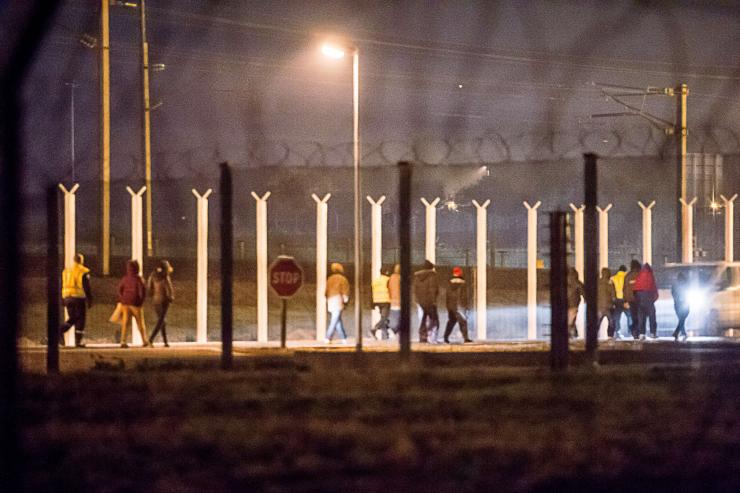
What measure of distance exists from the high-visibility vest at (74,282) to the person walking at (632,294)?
10.1 metres

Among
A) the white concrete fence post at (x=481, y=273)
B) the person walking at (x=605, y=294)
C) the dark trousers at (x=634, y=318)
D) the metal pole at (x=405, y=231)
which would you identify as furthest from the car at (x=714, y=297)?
the metal pole at (x=405, y=231)

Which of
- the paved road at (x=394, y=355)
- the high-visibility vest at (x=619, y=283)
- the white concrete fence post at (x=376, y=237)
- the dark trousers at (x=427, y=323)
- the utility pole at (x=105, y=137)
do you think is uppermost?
the utility pole at (x=105, y=137)

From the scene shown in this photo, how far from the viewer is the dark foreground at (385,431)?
27.2 feet

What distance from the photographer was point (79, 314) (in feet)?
70.0

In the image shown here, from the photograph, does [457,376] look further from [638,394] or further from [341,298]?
[341,298]

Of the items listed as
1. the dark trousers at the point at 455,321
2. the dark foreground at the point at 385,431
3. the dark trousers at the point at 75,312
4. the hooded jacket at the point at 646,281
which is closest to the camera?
the dark foreground at the point at 385,431

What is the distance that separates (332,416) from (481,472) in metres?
2.99

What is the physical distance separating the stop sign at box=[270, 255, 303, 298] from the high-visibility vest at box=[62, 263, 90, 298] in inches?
167

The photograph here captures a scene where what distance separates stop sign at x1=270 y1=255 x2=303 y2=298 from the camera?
18.4 m

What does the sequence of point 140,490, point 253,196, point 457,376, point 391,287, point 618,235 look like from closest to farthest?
point 140,490
point 457,376
point 391,287
point 253,196
point 618,235

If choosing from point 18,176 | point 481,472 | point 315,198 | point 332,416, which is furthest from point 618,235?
point 18,176

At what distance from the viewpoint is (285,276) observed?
18422 mm

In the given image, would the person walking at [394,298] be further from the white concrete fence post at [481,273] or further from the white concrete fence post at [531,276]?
the white concrete fence post at [531,276]

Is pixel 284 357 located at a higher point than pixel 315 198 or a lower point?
lower
